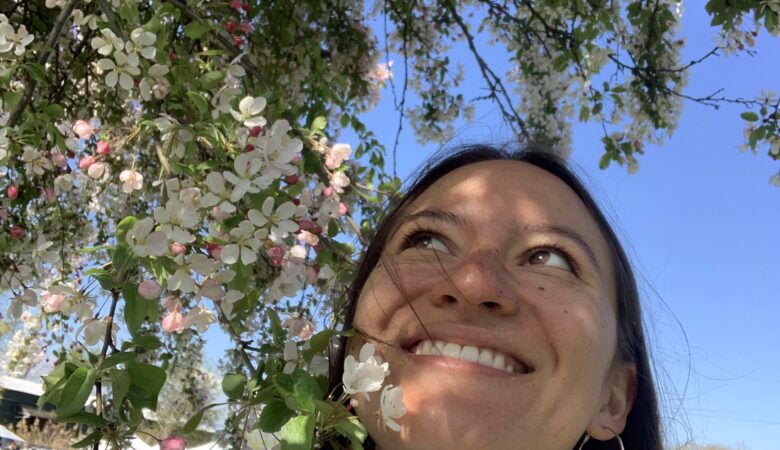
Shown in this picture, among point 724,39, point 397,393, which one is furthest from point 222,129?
point 724,39

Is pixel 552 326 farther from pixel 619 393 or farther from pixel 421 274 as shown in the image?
pixel 619 393

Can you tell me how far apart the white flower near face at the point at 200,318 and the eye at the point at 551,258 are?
0.62 meters

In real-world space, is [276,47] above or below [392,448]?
above

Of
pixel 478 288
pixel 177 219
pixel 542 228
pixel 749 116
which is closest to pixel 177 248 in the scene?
pixel 177 219

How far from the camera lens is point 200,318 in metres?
1.21

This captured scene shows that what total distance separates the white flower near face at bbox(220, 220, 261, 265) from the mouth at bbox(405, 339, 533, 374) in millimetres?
342

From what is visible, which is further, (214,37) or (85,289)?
(214,37)

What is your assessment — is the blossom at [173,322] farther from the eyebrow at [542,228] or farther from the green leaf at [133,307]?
the eyebrow at [542,228]

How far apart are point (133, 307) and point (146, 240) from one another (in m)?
0.11

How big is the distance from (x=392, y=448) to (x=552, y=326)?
0.32 m

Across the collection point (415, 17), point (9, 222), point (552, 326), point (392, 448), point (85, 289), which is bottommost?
point (392, 448)

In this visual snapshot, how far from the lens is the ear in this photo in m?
1.11

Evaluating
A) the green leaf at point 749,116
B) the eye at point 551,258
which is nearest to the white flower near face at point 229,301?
the eye at point 551,258

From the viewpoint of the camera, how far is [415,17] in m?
4.23
